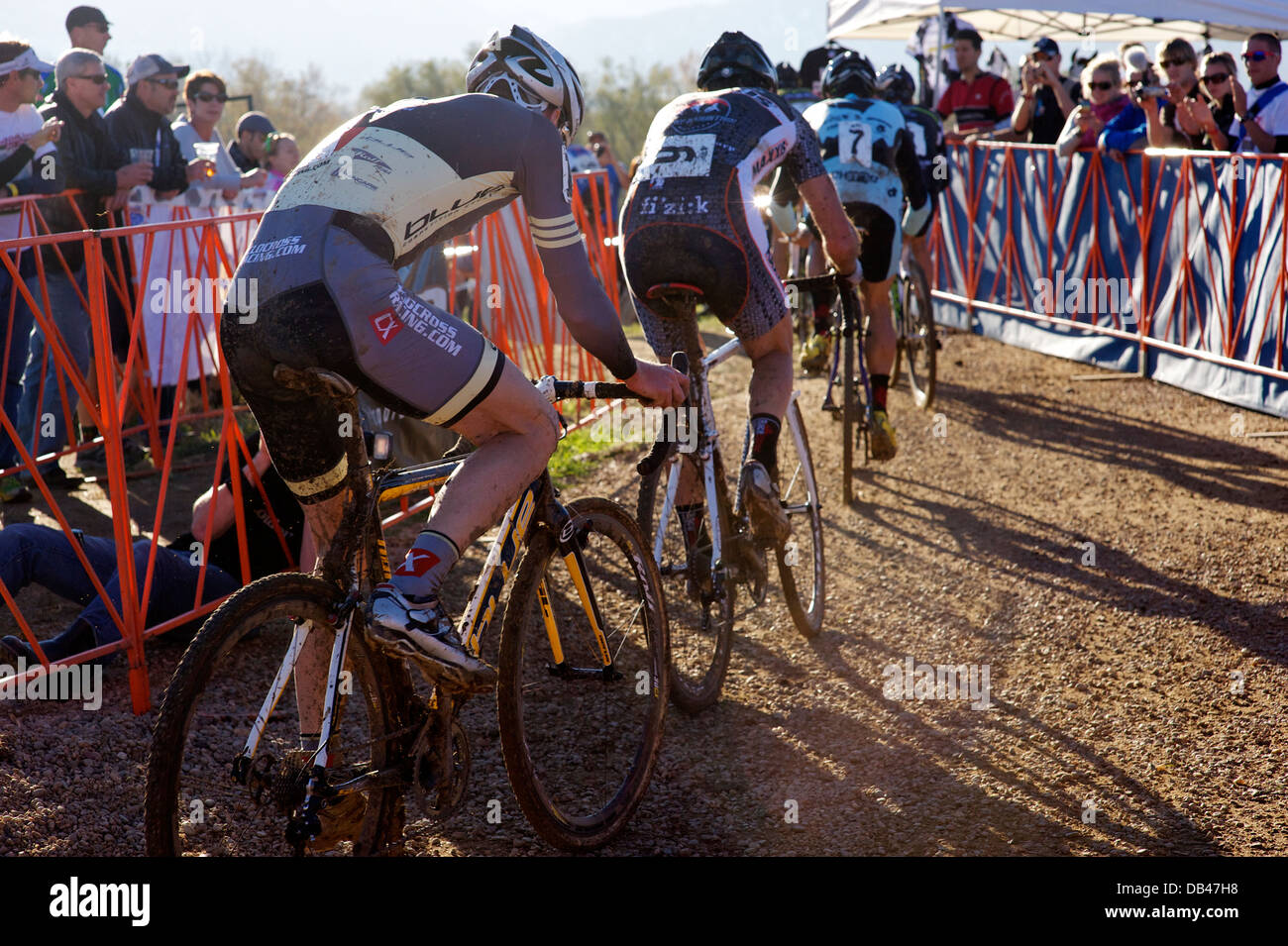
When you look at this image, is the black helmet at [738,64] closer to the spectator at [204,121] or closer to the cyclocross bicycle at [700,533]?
the cyclocross bicycle at [700,533]

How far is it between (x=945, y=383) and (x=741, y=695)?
557cm

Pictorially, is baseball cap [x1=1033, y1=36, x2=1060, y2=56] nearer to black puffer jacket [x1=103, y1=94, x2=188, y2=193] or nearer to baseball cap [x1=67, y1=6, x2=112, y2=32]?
black puffer jacket [x1=103, y1=94, x2=188, y2=193]

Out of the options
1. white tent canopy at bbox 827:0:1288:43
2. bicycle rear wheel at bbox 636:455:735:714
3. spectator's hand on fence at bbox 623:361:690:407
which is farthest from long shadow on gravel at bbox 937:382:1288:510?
white tent canopy at bbox 827:0:1288:43

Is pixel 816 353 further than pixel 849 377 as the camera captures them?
Yes

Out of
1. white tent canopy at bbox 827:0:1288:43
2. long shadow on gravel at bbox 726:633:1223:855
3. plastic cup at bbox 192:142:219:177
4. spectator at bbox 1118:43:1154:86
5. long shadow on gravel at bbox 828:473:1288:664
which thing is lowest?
long shadow on gravel at bbox 726:633:1223:855

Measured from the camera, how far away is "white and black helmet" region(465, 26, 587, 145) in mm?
2990

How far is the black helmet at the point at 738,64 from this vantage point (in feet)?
15.2

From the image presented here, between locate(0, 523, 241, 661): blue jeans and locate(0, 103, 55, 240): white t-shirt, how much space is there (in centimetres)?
289

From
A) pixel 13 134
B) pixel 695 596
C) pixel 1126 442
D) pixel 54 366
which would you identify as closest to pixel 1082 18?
pixel 1126 442

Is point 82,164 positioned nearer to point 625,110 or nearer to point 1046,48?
point 1046,48

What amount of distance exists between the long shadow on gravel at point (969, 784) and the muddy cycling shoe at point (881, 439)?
7.09ft

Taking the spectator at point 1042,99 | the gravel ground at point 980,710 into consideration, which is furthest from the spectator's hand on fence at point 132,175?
the spectator at point 1042,99

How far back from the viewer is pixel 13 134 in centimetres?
664

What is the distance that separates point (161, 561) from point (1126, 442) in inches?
227
